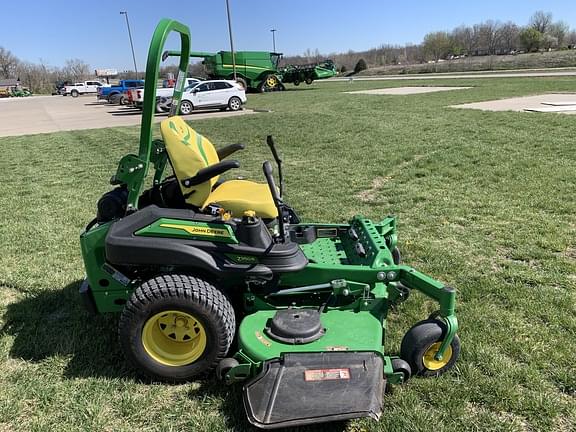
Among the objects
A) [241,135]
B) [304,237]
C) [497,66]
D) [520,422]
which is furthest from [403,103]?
[497,66]

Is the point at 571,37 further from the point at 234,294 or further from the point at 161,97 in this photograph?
the point at 234,294

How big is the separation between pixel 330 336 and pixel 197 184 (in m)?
1.21

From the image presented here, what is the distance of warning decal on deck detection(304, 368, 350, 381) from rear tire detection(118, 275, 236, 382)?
0.59 m

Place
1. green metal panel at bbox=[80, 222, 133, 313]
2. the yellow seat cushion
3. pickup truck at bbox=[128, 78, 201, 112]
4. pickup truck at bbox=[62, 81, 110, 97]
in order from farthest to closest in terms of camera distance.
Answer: pickup truck at bbox=[62, 81, 110, 97] → pickup truck at bbox=[128, 78, 201, 112] → the yellow seat cushion → green metal panel at bbox=[80, 222, 133, 313]

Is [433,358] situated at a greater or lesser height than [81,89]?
greater

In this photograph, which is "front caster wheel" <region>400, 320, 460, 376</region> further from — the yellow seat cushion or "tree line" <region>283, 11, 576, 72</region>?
"tree line" <region>283, 11, 576, 72</region>

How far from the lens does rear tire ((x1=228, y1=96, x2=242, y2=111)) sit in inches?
805

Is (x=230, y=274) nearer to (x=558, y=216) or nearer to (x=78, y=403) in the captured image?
(x=78, y=403)

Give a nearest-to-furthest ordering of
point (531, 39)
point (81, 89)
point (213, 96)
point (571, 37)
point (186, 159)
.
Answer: point (186, 159) → point (213, 96) → point (81, 89) → point (531, 39) → point (571, 37)

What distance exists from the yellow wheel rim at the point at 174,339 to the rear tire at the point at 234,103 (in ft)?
60.3

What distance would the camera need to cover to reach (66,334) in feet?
11.3

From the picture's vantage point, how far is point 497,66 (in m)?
52.7

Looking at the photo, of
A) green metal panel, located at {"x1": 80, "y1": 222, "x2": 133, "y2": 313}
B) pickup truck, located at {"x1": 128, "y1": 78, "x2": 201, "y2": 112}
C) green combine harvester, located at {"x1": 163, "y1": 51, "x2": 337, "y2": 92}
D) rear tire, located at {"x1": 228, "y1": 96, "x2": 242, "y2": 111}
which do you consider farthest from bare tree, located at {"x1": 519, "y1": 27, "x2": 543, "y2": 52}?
green metal panel, located at {"x1": 80, "y1": 222, "x2": 133, "y2": 313}

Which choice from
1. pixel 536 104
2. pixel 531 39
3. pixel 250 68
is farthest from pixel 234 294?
pixel 531 39
